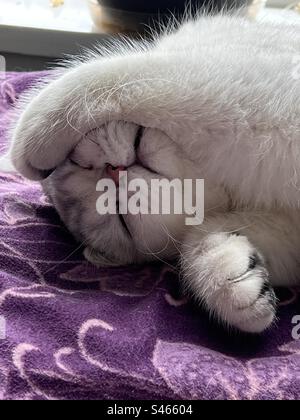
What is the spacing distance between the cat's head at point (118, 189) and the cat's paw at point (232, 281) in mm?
74

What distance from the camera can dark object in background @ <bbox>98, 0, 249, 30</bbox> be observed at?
5.23ft

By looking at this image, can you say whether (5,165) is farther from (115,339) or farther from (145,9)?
(145,9)

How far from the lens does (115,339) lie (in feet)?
2.10

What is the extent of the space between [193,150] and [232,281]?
20 cm

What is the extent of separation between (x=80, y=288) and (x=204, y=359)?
0.71 feet

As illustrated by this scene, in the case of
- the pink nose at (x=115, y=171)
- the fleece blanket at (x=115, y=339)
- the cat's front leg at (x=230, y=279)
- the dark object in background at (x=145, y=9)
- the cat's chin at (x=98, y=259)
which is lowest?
the cat's chin at (x=98, y=259)

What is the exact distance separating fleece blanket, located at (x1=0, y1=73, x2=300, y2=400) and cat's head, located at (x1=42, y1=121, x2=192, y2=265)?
1.3 inches

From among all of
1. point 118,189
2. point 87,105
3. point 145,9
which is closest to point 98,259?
point 118,189

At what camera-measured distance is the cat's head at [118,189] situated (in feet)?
2.56

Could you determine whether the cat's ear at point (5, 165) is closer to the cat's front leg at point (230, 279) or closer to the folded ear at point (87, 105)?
the folded ear at point (87, 105)

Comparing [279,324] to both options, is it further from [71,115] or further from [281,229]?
[71,115]

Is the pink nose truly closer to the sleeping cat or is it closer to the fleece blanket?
the sleeping cat

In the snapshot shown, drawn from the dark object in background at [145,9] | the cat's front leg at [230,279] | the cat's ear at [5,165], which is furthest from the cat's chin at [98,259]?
the dark object in background at [145,9]
